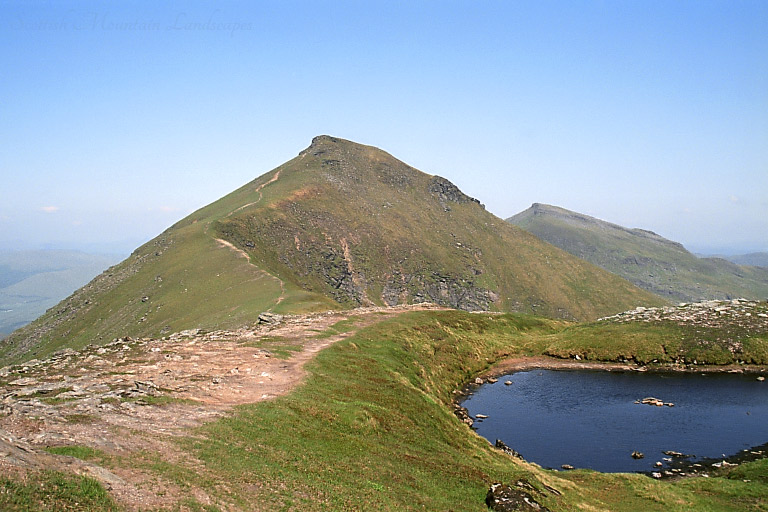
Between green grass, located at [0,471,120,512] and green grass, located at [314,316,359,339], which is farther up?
green grass, located at [0,471,120,512]

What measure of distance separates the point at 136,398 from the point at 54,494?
603 inches

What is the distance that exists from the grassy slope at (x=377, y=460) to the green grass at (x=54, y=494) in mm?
5796

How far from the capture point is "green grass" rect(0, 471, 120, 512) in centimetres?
1617

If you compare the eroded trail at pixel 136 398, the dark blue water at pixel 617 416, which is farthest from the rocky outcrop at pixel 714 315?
the eroded trail at pixel 136 398

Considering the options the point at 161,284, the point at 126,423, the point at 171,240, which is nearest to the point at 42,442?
the point at 126,423

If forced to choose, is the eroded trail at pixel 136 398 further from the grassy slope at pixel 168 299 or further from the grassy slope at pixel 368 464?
the grassy slope at pixel 168 299

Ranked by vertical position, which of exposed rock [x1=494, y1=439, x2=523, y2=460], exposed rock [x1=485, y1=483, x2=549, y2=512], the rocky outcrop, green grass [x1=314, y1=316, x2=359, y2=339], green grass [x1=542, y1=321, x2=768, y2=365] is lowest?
exposed rock [x1=494, y1=439, x2=523, y2=460]

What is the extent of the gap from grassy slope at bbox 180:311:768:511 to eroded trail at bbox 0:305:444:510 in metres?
2.37

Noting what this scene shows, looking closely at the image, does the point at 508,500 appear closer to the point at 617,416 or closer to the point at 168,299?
the point at 617,416

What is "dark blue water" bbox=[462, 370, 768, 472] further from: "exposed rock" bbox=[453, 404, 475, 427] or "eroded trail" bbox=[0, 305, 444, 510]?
"eroded trail" bbox=[0, 305, 444, 510]

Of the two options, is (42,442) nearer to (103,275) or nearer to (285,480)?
(285,480)

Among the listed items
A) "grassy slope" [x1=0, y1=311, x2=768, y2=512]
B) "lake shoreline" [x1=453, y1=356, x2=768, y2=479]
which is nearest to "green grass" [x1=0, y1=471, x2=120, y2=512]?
"grassy slope" [x1=0, y1=311, x2=768, y2=512]

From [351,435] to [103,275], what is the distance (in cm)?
16630

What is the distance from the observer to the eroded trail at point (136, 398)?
2047 cm
